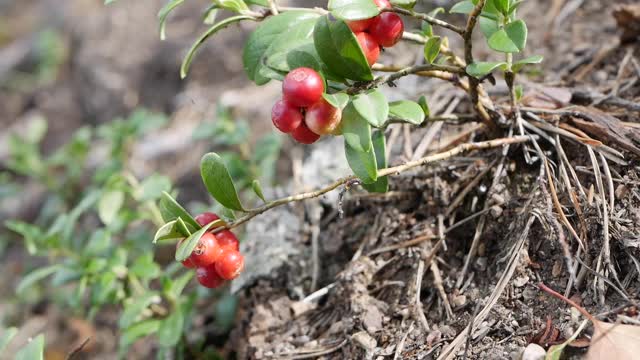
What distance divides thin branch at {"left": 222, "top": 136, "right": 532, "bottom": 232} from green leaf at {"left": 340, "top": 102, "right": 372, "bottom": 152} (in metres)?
0.22

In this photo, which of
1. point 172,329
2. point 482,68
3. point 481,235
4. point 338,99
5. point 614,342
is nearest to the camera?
point 614,342

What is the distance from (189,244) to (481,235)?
106 cm

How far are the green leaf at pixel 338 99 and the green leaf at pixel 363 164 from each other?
7.0 inches

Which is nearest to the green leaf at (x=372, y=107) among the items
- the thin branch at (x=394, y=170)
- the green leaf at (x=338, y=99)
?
the green leaf at (x=338, y=99)

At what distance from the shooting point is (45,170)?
4215 millimetres

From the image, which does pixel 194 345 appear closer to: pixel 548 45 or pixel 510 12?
pixel 510 12

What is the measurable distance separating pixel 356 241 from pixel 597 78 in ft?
4.36

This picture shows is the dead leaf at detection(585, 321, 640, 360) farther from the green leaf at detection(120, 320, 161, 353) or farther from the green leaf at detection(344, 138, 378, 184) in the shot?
the green leaf at detection(120, 320, 161, 353)

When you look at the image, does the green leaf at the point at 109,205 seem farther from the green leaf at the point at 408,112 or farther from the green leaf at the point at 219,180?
the green leaf at the point at 408,112

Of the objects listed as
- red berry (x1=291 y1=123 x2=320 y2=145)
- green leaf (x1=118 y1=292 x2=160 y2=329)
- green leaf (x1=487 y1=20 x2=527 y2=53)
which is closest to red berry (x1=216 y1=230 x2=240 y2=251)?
red berry (x1=291 y1=123 x2=320 y2=145)

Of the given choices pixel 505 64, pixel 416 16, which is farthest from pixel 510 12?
pixel 416 16

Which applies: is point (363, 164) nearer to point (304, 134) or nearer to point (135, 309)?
point (304, 134)

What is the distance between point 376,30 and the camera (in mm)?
1873

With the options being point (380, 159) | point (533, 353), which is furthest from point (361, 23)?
point (533, 353)
